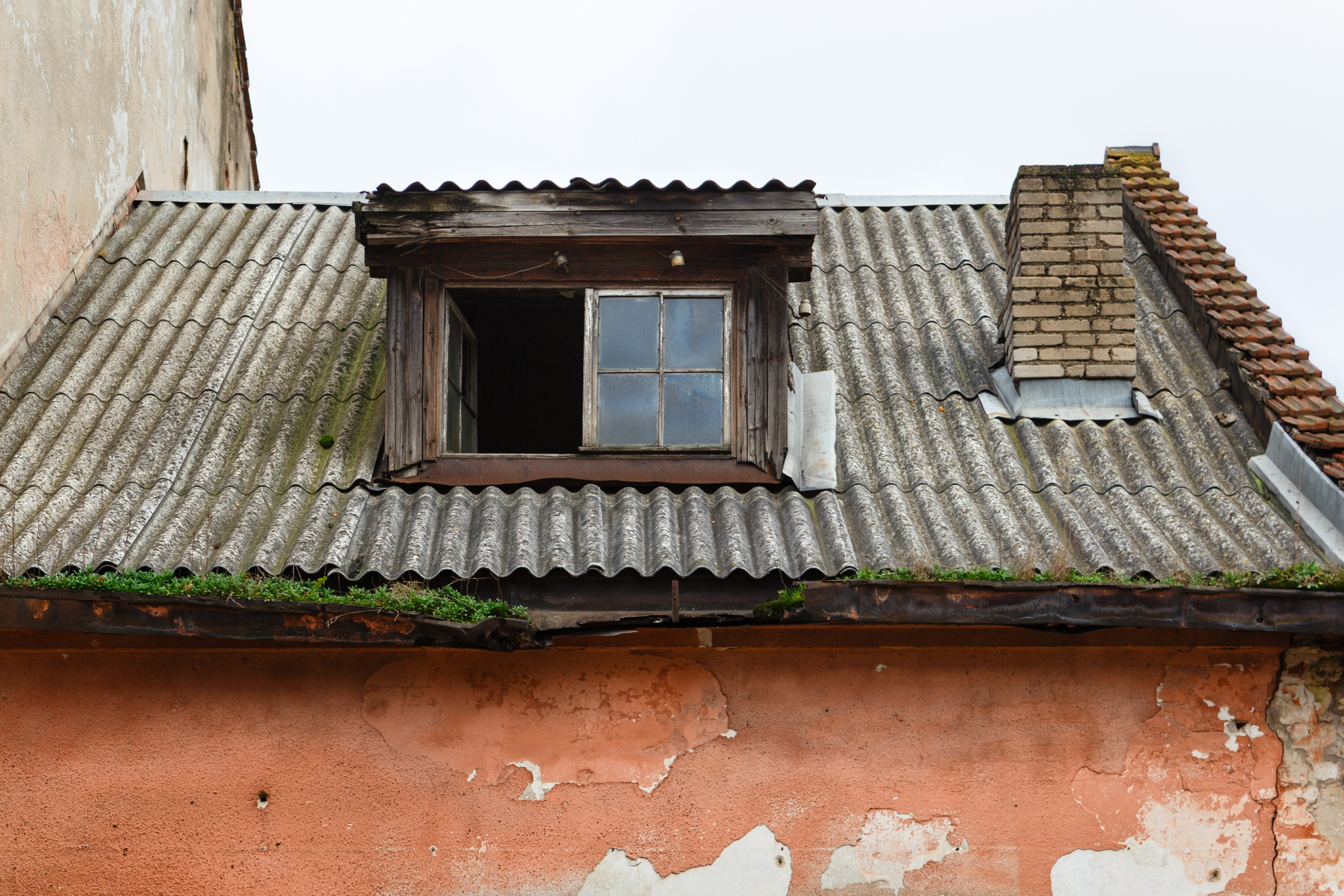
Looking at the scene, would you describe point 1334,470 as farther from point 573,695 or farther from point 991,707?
point 573,695

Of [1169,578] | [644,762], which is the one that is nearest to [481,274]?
[644,762]

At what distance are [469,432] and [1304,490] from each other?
4501mm

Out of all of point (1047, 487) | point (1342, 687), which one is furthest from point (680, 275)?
point (1342, 687)

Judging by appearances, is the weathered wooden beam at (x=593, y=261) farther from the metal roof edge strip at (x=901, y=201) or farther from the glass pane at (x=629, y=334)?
the metal roof edge strip at (x=901, y=201)

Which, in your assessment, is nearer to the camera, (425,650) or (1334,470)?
(425,650)

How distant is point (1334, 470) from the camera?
220 inches

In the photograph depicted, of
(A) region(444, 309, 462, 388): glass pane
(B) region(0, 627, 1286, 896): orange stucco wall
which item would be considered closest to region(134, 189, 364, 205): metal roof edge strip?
(A) region(444, 309, 462, 388): glass pane

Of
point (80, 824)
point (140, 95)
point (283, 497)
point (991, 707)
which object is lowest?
point (80, 824)

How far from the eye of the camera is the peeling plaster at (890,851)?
16.5ft

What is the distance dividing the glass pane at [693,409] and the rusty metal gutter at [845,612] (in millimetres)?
1616

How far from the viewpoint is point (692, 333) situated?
6391 mm

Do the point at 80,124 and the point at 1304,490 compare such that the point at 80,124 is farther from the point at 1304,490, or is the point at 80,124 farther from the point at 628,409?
the point at 1304,490

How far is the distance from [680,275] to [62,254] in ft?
13.6

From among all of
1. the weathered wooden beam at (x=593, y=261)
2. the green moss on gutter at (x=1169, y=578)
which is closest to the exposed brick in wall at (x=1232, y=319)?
the green moss on gutter at (x=1169, y=578)
